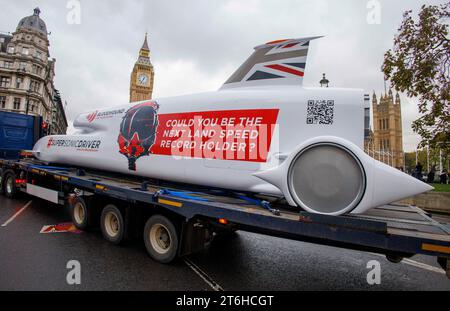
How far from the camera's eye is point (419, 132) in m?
10.6

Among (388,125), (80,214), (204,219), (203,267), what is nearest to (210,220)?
(204,219)

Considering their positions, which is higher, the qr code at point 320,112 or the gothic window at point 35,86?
the gothic window at point 35,86

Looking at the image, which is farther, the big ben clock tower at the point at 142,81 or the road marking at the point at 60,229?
the big ben clock tower at the point at 142,81

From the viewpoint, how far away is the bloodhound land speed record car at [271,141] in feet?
9.94

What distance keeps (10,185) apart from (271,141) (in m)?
10.1

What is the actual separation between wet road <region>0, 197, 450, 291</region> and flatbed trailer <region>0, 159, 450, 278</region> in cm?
33

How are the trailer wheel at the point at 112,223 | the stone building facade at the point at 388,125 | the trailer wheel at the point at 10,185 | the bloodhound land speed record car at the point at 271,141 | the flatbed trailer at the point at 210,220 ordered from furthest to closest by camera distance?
the stone building facade at the point at 388,125, the trailer wheel at the point at 10,185, the trailer wheel at the point at 112,223, the bloodhound land speed record car at the point at 271,141, the flatbed trailer at the point at 210,220

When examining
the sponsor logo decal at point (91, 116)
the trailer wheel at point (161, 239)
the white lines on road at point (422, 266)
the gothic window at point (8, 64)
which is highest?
the gothic window at point (8, 64)

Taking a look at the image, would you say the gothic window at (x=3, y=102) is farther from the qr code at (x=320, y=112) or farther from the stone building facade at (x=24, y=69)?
the qr code at (x=320, y=112)

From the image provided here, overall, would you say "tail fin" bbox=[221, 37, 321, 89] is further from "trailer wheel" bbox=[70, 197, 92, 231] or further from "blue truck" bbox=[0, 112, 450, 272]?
"trailer wheel" bbox=[70, 197, 92, 231]

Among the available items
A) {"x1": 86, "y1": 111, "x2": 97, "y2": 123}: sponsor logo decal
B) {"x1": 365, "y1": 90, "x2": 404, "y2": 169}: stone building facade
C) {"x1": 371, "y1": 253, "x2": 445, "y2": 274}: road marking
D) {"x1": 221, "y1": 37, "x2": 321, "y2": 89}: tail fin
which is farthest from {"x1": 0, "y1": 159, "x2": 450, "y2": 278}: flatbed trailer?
{"x1": 365, "y1": 90, "x2": 404, "y2": 169}: stone building facade

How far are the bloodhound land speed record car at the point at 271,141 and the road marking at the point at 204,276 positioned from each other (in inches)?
54.0

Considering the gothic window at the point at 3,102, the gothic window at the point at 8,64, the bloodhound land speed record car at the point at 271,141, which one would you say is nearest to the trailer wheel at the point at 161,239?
the bloodhound land speed record car at the point at 271,141
